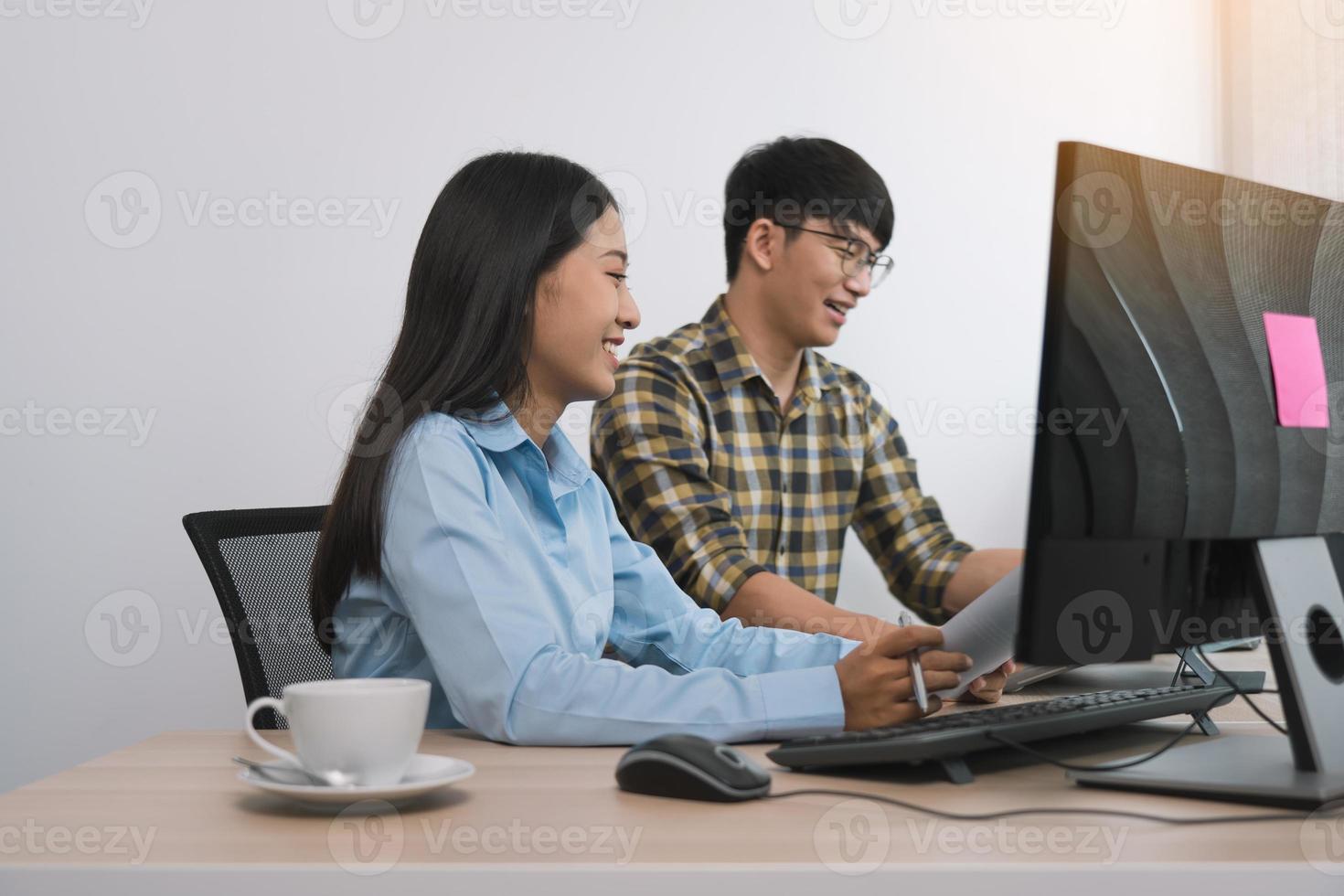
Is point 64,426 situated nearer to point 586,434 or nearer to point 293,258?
point 293,258

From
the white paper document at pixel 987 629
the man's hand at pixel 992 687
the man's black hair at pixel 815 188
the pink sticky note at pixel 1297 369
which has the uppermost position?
the man's black hair at pixel 815 188

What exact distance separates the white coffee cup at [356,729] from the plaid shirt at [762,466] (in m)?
1.04

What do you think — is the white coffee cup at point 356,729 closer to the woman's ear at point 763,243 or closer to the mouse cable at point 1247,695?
the mouse cable at point 1247,695

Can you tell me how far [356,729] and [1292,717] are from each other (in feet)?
1.88

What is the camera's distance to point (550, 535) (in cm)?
113

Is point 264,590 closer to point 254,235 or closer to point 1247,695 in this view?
point 1247,695

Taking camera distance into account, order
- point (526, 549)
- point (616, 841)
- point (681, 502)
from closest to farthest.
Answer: point (616, 841) → point (526, 549) → point (681, 502)

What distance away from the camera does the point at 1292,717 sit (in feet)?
2.35

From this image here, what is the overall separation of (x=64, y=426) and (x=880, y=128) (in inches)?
70.1

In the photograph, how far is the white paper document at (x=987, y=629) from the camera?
0.82 meters

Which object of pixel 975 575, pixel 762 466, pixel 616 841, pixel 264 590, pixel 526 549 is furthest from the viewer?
pixel 762 466

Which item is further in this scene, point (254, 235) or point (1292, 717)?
point (254, 235)

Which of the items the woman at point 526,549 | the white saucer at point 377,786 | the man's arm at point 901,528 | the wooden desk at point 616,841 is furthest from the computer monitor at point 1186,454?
the man's arm at point 901,528

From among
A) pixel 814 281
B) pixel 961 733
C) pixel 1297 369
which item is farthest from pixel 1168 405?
pixel 814 281
